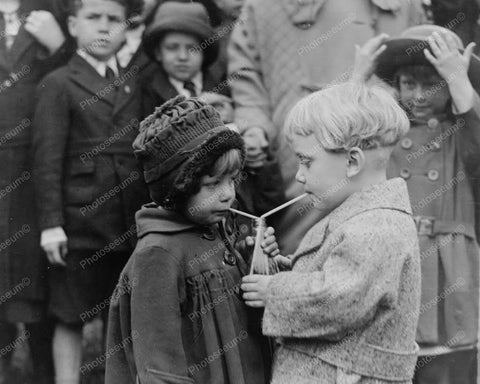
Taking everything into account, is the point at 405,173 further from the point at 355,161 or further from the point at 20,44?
the point at 20,44

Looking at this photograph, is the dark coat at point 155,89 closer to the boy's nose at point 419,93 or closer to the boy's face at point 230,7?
the boy's face at point 230,7

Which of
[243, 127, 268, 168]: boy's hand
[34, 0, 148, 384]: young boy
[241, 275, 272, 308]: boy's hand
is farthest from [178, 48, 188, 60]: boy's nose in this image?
[241, 275, 272, 308]: boy's hand

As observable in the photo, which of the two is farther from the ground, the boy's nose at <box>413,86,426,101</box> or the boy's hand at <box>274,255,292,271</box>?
the boy's nose at <box>413,86,426,101</box>

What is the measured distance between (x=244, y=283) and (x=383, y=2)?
1.69 metres

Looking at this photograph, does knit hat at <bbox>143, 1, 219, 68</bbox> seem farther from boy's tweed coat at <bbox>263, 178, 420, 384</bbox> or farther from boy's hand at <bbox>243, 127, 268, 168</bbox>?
boy's tweed coat at <bbox>263, 178, 420, 384</bbox>

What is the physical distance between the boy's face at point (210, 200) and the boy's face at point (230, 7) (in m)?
1.36

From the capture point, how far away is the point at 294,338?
8.66 ft

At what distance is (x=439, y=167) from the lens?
12.7ft

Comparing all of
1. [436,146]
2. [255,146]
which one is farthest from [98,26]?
[436,146]

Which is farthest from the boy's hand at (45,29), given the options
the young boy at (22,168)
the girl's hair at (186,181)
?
the girl's hair at (186,181)

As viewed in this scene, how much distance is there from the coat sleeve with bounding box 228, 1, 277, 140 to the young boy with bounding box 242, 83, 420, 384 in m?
1.11

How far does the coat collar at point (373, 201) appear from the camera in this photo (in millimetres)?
2559

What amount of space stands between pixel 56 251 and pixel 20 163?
0.41 m

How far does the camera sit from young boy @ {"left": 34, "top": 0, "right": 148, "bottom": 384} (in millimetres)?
3729
